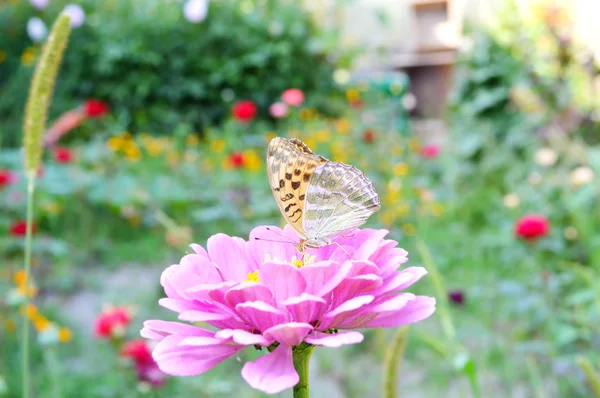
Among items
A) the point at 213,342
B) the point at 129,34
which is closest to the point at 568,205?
the point at 213,342

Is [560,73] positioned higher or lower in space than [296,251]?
higher

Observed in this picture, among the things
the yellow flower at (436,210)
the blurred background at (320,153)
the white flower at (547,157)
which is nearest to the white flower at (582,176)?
the blurred background at (320,153)

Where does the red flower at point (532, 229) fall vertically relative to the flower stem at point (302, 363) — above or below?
below

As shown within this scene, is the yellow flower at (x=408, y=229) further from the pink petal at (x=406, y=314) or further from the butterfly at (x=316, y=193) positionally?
the pink petal at (x=406, y=314)

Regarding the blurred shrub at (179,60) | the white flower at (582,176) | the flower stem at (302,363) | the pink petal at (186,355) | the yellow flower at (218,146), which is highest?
the blurred shrub at (179,60)

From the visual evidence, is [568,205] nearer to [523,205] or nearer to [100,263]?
[523,205]

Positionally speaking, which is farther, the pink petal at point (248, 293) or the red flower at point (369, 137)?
the red flower at point (369, 137)
